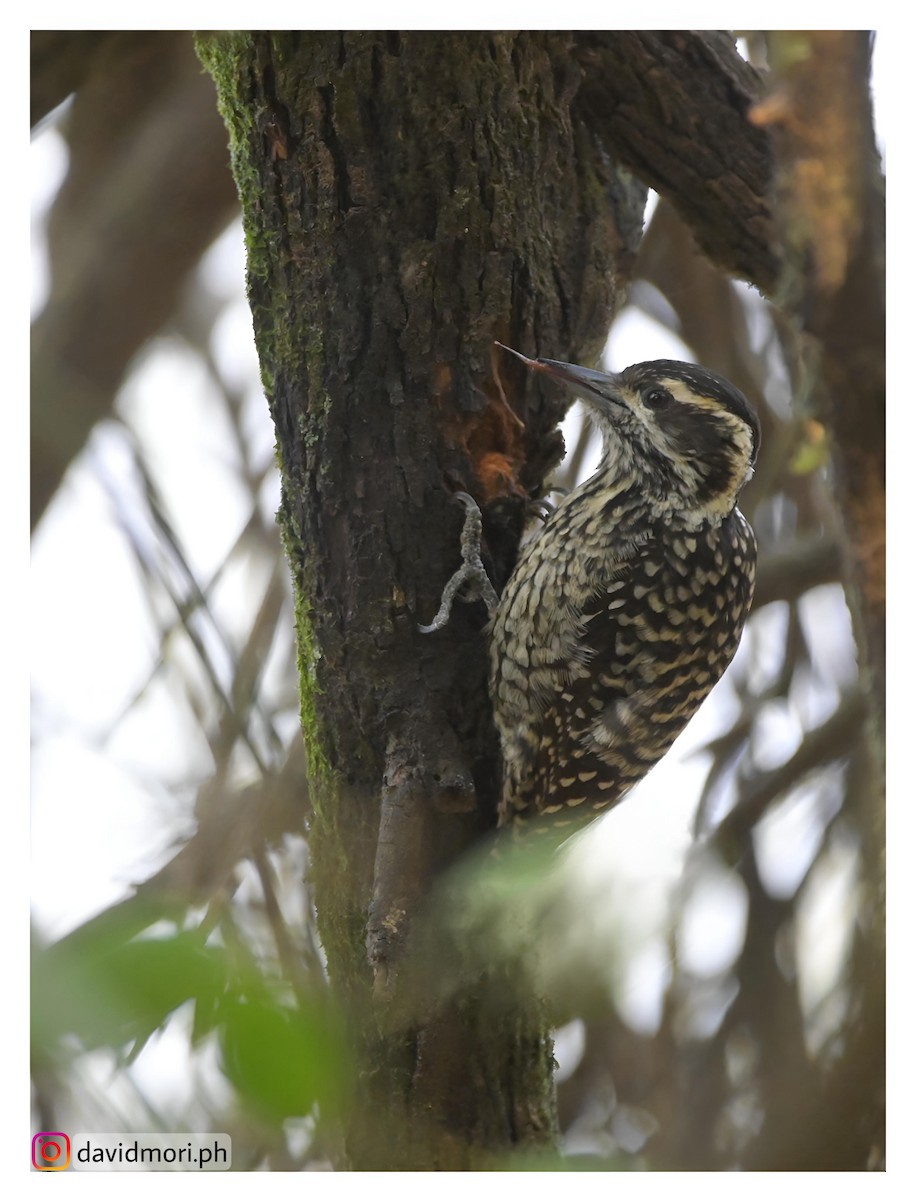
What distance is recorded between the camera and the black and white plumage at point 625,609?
2863mm

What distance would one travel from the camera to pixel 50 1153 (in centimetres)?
224

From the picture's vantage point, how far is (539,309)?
2.77 m

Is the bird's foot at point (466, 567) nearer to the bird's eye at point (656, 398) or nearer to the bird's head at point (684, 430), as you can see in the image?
the bird's head at point (684, 430)

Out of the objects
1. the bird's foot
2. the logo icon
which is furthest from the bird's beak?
the logo icon

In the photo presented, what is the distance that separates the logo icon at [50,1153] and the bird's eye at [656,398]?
2108 millimetres

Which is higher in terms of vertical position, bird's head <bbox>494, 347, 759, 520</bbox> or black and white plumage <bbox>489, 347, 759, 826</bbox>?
bird's head <bbox>494, 347, 759, 520</bbox>

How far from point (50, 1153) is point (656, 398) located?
2.17 m

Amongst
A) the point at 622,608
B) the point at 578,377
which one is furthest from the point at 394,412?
the point at 622,608

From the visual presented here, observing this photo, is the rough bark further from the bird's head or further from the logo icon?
the logo icon

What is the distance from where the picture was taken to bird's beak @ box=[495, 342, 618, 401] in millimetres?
2756

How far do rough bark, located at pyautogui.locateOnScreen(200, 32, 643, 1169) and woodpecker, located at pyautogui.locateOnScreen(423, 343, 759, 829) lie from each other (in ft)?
0.49
